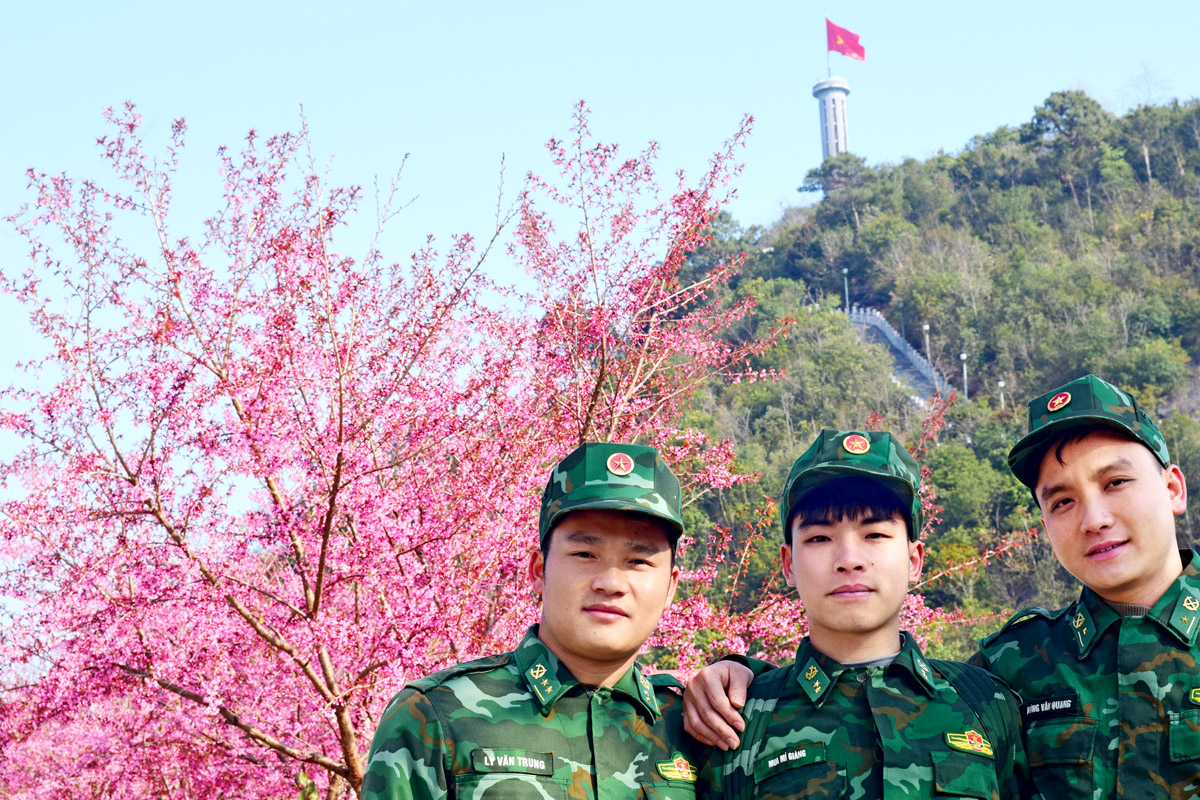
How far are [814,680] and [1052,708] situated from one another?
55 centimetres

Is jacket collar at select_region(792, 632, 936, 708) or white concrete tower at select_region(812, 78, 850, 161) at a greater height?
white concrete tower at select_region(812, 78, 850, 161)

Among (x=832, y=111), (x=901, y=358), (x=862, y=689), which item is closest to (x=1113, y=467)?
(x=862, y=689)

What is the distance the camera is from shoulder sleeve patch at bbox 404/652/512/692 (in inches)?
94.6

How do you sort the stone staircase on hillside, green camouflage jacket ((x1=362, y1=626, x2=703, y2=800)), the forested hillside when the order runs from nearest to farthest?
green camouflage jacket ((x1=362, y1=626, x2=703, y2=800)), the forested hillside, the stone staircase on hillside

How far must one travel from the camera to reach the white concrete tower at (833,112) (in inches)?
4638

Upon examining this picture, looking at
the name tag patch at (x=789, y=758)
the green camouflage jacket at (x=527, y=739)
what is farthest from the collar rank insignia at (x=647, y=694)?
the name tag patch at (x=789, y=758)

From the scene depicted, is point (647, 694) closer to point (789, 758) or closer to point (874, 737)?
point (789, 758)

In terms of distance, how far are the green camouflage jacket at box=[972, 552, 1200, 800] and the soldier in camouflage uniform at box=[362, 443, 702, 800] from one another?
2.61ft

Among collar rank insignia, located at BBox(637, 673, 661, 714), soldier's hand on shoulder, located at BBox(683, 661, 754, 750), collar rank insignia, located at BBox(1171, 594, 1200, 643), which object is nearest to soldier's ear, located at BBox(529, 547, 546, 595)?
collar rank insignia, located at BBox(637, 673, 661, 714)

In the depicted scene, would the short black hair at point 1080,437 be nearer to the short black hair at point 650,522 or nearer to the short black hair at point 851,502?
the short black hair at point 851,502

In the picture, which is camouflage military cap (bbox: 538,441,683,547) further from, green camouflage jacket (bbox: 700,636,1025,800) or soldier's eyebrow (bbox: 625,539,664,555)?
green camouflage jacket (bbox: 700,636,1025,800)

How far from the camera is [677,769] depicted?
2.43 m

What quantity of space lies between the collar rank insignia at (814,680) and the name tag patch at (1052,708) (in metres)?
A: 0.49

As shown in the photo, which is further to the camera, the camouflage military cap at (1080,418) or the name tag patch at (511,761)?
the camouflage military cap at (1080,418)
